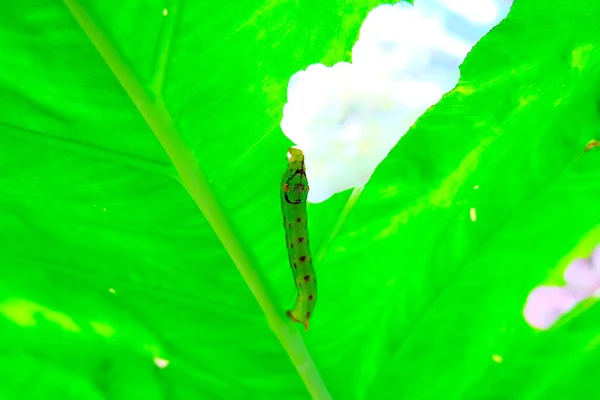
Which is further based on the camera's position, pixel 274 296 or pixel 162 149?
pixel 274 296

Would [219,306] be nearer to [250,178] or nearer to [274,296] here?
[274,296]

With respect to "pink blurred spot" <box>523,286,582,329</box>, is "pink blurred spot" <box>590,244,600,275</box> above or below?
above

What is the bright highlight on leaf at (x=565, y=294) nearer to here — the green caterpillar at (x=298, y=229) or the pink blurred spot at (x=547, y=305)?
the pink blurred spot at (x=547, y=305)

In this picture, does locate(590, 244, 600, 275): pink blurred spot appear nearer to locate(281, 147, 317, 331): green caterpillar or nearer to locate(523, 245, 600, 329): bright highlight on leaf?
locate(523, 245, 600, 329): bright highlight on leaf

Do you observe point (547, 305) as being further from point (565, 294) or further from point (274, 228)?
point (274, 228)

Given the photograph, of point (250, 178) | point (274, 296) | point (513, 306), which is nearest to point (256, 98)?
point (250, 178)

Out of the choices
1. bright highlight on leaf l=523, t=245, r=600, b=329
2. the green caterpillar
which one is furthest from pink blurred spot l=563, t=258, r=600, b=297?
the green caterpillar

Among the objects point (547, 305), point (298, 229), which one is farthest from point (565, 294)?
point (298, 229)
